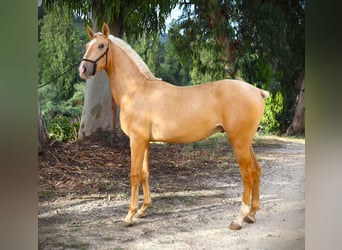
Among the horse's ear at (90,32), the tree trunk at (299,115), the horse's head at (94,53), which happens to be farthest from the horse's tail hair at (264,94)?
the horse's ear at (90,32)

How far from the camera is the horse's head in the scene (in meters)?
2.59

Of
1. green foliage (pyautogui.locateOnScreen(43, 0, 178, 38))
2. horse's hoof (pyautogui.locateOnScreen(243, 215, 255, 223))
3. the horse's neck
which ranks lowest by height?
horse's hoof (pyautogui.locateOnScreen(243, 215, 255, 223))

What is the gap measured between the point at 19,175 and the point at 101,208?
49cm

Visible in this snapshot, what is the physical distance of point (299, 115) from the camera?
2791mm

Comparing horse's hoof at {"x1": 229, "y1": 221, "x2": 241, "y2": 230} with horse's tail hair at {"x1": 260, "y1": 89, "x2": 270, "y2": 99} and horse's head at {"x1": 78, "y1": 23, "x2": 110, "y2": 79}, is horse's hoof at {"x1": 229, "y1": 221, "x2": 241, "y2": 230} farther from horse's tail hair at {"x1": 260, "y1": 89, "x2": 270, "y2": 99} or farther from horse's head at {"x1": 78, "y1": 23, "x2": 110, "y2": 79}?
horse's head at {"x1": 78, "y1": 23, "x2": 110, "y2": 79}

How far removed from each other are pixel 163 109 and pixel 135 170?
0.37 meters

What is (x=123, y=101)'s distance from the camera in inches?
104

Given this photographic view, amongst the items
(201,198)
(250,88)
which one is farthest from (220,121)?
(201,198)

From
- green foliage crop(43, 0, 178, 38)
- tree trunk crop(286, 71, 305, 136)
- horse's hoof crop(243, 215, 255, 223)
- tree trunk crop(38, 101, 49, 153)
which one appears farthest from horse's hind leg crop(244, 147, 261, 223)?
tree trunk crop(38, 101, 49, 153)

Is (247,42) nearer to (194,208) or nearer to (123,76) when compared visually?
(123,76)

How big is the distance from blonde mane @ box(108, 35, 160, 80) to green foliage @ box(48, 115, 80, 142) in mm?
463

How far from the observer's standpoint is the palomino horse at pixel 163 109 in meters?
2.62

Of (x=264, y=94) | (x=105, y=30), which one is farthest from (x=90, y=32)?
(x=264, y=94)

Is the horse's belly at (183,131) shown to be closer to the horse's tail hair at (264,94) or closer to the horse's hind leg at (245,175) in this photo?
the horse's hind leg at (245,175)
